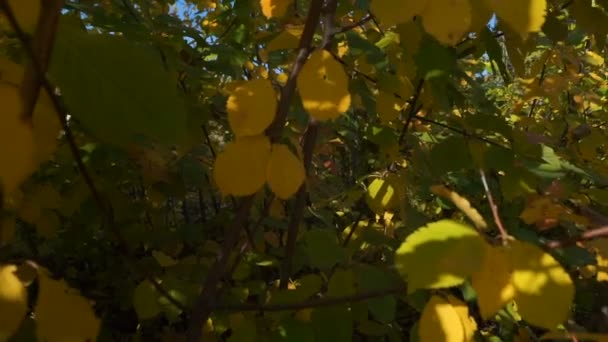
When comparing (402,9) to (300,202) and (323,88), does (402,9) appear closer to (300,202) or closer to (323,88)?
(323,88)

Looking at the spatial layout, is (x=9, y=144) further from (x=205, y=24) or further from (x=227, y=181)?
(x=205, y=24)

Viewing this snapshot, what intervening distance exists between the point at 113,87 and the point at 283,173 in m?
0.25

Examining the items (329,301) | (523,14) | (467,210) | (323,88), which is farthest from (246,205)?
(523,14)

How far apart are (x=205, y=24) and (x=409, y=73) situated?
1331 millimetres

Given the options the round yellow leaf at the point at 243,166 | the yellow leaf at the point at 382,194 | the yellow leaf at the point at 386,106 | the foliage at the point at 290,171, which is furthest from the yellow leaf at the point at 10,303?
the yellow leaf at the point at 382,194

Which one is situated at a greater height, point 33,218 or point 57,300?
point 57,300

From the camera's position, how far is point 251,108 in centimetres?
76

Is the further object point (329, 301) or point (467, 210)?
point (329, 301)

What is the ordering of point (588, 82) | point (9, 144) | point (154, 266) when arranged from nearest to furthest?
point (9, 144)
point (154, 266)
point (588, 82)

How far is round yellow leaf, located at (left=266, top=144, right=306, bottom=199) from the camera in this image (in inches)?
29.2

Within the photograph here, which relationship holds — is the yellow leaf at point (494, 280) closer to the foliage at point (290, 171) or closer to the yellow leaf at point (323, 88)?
the foliage at point (290, 171)

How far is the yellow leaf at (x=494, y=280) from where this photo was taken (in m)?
0.61

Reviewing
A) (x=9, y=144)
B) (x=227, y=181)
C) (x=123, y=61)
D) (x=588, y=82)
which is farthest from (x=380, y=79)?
Answer: (x=588, y=82)

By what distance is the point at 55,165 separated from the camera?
162cm
